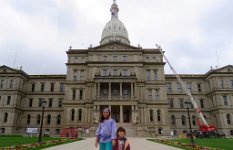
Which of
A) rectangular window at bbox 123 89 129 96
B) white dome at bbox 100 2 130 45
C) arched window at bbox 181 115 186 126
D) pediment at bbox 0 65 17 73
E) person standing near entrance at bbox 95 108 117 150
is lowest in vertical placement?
person standing near entrance at bbox 95 108 117 150

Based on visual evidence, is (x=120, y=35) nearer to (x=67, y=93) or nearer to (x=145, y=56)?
(x=145, y=56)

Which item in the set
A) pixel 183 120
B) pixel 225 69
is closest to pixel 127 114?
pixel 183 120

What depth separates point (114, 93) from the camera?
176ft

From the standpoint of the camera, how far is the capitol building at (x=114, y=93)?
50875 millimetres

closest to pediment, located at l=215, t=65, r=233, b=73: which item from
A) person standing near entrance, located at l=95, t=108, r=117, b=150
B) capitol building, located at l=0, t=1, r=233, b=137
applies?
capitol building, located at l=0, t=1, r=233, b=137

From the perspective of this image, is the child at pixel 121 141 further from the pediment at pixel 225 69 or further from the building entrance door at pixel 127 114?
the pediment at pixel 225 69

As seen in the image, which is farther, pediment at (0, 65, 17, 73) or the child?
pediment at (0, 65, 17, 73)

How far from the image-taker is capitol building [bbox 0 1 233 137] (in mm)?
50875

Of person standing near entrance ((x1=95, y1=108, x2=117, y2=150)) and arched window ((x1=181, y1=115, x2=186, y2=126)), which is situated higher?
arched window ((x1=181, y1=115, x2=186, y2=126))

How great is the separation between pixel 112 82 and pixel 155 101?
40.4 ft

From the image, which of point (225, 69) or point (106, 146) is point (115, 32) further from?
point (106, 146)

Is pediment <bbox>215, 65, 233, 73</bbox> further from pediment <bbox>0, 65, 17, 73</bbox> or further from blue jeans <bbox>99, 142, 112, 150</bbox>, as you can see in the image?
blue jeans <bbox>99, 142, 112, 150</bbox>

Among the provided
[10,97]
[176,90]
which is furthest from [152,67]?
[10,97]

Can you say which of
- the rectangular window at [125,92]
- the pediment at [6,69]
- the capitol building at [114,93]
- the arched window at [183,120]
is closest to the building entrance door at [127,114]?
the capitol building at [114,93]
